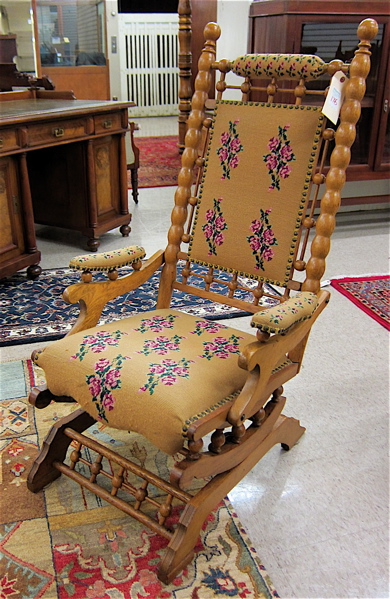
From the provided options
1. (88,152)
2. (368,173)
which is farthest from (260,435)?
(368,173)

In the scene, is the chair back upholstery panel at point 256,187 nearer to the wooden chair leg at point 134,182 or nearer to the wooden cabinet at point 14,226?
the wooden cabinet at point 14,226

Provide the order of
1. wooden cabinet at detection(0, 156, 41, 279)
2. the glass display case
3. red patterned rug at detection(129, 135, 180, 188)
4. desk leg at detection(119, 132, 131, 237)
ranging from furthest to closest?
the glass display case
red patterned rug at detection(129, 135, 180, 188)
desk leg at detection(119, 132, 131, 237)
wooden cabinet at detection(0, 156, 41, 279)

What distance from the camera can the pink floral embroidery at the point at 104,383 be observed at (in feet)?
4.94

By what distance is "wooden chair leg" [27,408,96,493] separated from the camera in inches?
70.1

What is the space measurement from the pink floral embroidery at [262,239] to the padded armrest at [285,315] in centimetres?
26

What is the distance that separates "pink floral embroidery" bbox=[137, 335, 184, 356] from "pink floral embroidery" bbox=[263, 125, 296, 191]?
0.57m

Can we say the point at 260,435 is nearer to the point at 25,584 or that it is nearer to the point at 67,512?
the point at 67,512

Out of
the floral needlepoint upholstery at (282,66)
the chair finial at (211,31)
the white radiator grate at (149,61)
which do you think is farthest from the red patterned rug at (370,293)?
the white radiator grate at (149,61)

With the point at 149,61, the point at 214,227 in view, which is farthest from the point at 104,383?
the point at 149,61

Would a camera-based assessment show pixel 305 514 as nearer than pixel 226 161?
Yes

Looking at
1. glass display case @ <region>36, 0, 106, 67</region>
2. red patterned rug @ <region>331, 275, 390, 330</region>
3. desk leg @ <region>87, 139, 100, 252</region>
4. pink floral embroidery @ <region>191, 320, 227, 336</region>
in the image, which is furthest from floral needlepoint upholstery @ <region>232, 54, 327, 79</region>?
glass display case @ <region>36, 0, 106, 67</region>

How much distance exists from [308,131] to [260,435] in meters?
0.93

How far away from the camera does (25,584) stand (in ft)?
4.90

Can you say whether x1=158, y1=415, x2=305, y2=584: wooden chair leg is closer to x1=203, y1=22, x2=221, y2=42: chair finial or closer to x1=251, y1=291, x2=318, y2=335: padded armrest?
x1=251, y1=291, x2=318, y2=335: padded armrest
